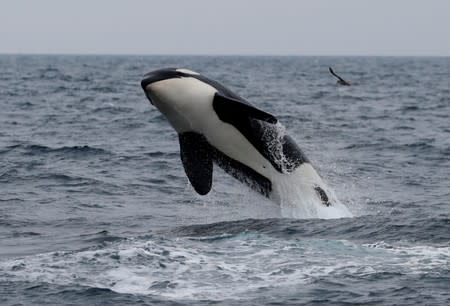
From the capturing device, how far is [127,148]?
2736cm

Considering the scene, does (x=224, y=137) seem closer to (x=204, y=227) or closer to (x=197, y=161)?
(x=197, y=161)

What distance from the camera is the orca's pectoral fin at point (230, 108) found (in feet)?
45.4

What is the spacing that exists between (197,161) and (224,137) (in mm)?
615

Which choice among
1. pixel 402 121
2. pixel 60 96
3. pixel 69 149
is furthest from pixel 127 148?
pixel 60 96

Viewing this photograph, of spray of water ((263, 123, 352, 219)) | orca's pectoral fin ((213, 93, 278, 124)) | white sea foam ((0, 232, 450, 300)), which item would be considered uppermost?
orca's pectoral fin ((213, 93, 278, 124))

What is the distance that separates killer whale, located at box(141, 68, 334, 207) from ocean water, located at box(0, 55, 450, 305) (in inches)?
30.1

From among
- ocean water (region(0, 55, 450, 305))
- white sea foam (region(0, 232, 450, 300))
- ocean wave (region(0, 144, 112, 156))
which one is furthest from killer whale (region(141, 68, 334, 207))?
ocean wave (region(0, 144, 112, 156))

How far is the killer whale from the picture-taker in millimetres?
14266

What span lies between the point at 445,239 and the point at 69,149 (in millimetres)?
15480

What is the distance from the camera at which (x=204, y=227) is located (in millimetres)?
15172

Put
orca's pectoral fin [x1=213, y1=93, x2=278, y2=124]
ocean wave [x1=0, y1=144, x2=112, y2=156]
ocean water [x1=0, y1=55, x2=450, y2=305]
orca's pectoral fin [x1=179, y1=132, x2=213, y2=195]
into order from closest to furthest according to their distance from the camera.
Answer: ocean water [x1=0, y1=55, x2=450, y2=305] → orca's pectoral fin [x1=213, y1=93, x2=278, y2=124] → orca's pectoral fin [x1=179, y1=132, x2=213, y2=195] → ocean wave [x1=0, y1=144, x2=112, y2=156]

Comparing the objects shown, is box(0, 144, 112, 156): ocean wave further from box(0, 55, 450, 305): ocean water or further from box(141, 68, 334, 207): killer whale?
box(141, 68, 334, 207): killer whale

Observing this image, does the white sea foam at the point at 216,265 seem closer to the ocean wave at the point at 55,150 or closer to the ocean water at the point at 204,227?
the ocean water at the point at 204,227

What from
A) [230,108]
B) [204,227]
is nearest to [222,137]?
[230,108]
